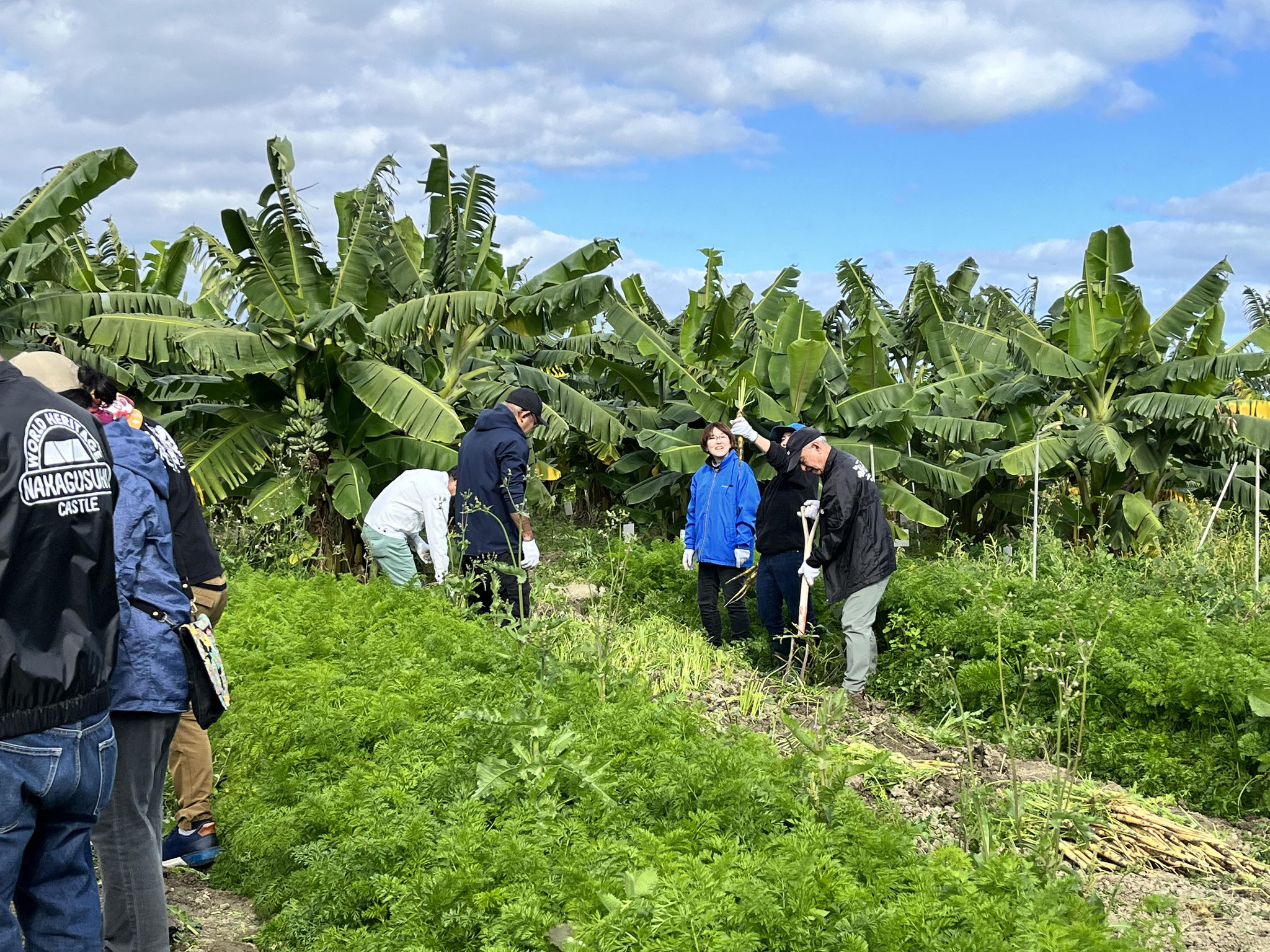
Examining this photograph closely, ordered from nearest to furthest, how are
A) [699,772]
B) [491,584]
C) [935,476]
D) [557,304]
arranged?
[699,772] → [491,584] → [557,304] → [935,476]

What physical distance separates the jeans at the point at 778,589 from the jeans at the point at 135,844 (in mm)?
6921

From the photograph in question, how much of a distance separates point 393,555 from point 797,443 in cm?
387

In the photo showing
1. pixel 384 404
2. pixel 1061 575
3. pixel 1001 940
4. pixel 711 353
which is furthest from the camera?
pixel 711 353

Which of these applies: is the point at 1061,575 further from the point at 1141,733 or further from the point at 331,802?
the point at 331,802

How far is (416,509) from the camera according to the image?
9812 mm

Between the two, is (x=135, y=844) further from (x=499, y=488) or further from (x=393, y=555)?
(x=393, y=555)

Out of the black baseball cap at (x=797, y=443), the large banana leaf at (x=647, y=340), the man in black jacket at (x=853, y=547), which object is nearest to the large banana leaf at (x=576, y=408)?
the large banana leaf at (x=647, y=340)

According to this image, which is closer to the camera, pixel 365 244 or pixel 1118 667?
pixel 1118 667

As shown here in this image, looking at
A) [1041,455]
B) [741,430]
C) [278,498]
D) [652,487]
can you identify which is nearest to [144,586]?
[741,430]

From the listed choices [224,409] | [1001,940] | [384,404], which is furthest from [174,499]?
[224,409]

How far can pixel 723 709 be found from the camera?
8250mm

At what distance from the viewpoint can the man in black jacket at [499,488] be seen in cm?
891

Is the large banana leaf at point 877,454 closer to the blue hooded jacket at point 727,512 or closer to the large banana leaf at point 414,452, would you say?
the blue hooded jacket at point 727,512

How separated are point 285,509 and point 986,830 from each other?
10.4 meters
